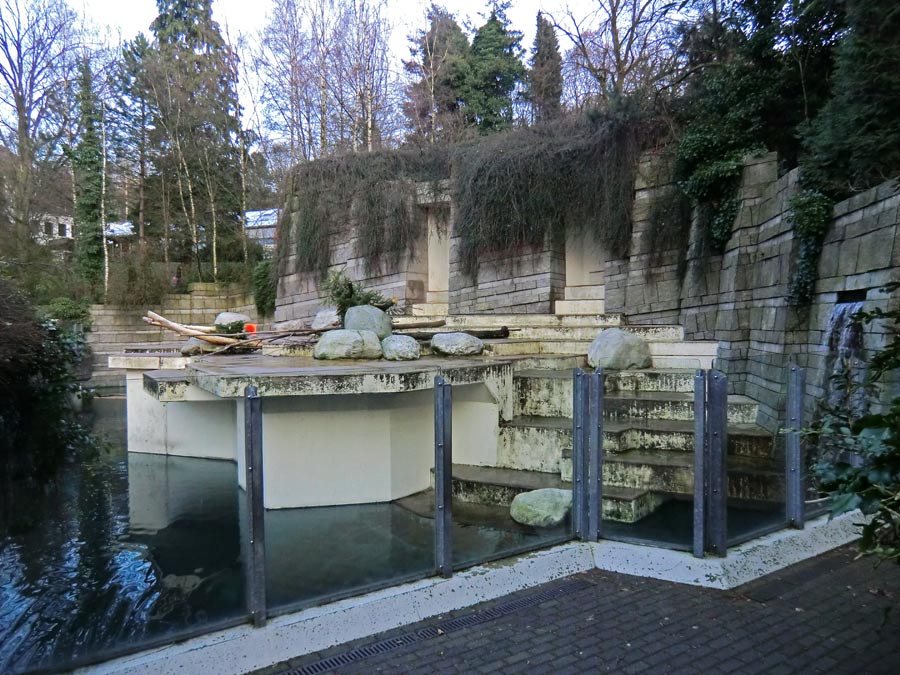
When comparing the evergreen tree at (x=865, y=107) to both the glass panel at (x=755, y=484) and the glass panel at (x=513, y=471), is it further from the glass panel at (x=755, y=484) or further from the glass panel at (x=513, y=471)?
the glass panel at (x=513, y=471)

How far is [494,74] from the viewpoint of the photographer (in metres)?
21.0

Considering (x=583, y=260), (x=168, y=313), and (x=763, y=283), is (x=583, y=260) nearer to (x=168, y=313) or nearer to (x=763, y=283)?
(x=763, y=283)

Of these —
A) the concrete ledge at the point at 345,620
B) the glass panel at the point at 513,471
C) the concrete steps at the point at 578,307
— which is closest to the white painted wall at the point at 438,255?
the concrete steps at the point at 578,307

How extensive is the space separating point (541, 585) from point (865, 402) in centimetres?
281

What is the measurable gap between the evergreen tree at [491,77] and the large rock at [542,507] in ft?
57.9

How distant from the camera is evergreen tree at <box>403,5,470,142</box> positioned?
2055 cm

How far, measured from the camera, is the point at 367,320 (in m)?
7.96

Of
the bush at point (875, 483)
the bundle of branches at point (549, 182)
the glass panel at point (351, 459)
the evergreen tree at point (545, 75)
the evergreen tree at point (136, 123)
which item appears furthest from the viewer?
the evergreen tree at point (136, 123)

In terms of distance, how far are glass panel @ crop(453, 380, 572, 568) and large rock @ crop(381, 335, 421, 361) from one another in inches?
49.1

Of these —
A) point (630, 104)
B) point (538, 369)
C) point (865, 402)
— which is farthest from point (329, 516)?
point (630, 104)

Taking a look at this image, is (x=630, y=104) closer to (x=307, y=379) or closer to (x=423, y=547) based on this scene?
(x=307, y=379)

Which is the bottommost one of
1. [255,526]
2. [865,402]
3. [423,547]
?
[423,547]

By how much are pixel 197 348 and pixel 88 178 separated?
54.6 ft

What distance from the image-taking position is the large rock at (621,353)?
266 inches
